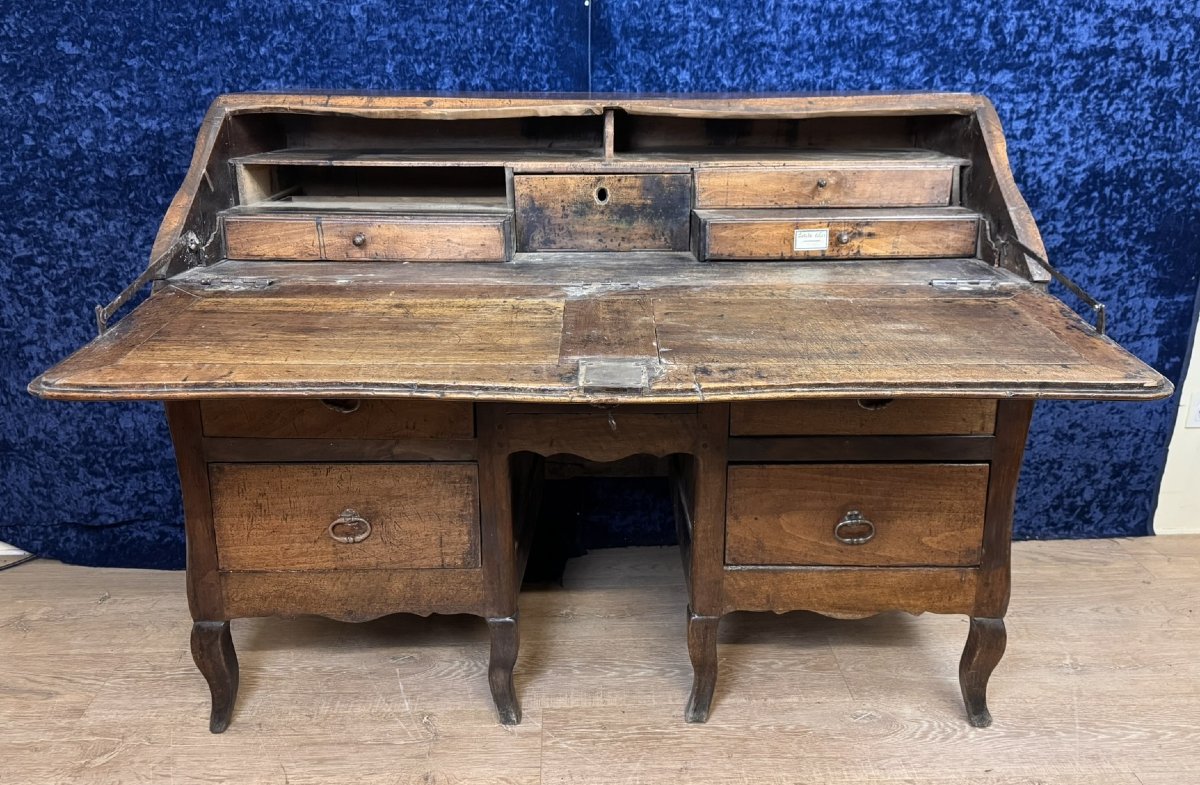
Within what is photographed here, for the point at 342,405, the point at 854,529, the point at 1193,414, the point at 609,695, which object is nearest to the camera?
the point at 342,405

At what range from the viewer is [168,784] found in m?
1.65

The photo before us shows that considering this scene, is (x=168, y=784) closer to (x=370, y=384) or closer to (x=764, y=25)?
(x=370, y=384)

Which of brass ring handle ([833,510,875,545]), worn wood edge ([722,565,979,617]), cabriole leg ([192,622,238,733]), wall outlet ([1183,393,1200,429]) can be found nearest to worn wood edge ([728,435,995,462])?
brass ring handle ([833,510,875,545])

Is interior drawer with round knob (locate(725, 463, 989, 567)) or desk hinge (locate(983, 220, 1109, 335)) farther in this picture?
interior drawer with round knob (locate(725, 463, 989, 567))

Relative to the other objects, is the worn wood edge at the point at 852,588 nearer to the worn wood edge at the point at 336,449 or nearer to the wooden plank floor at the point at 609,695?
the wooden plank floor at the point at 609,695

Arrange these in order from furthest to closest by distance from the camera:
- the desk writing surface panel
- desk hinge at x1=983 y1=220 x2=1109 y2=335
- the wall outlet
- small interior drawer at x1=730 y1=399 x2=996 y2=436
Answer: the wall outlet
small interior drawer at x1=730 y1=399 x2=996 y2=436
desk hinge at x1=983 y1=220 x2=1109 y2=335
the desk writing surface panel

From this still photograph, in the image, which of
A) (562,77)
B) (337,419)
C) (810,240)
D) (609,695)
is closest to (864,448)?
(810,240)

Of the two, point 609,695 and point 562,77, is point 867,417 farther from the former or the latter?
point 562,77

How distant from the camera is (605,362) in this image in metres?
1.26

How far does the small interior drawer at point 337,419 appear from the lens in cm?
149

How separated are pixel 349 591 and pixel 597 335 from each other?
0.68 meters

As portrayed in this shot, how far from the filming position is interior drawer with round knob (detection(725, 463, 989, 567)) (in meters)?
1.55

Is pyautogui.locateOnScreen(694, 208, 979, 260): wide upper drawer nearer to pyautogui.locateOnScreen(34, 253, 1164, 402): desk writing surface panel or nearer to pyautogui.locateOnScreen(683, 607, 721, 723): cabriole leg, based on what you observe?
pyautogui.locateOnScreen(34, 253, 1164, 402): desk writing surface panel

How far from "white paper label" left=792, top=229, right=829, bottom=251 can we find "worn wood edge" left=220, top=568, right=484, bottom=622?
2.75 ft
